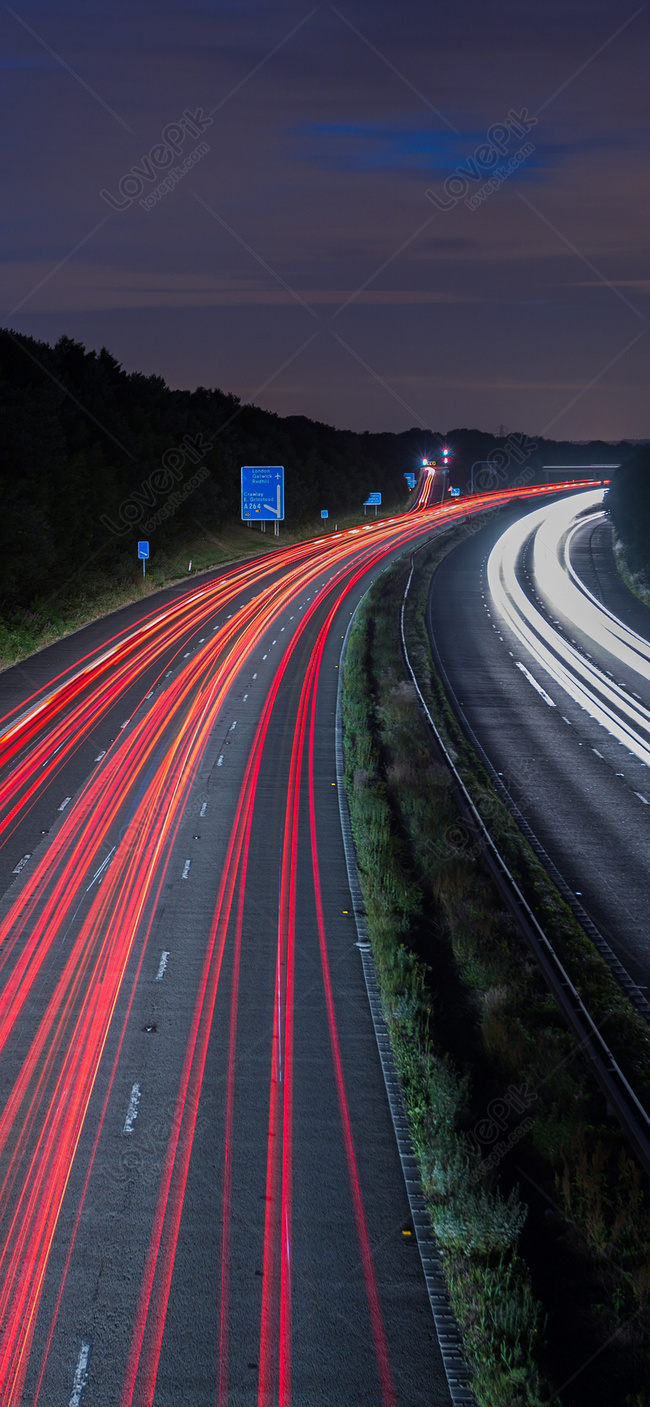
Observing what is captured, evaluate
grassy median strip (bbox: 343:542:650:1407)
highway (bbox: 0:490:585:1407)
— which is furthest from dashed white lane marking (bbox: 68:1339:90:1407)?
grassy median strip (bbox: 343:542:650:1407)

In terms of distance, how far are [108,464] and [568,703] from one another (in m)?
37.9

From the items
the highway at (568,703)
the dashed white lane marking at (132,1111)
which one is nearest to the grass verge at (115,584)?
the highway at (568,703)

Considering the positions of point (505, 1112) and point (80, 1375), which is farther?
point (505, 1112)

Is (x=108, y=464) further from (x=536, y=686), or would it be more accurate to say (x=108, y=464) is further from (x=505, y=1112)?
(x=505, y=1112)

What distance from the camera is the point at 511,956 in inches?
627

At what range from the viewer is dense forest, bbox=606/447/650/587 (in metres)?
67.1

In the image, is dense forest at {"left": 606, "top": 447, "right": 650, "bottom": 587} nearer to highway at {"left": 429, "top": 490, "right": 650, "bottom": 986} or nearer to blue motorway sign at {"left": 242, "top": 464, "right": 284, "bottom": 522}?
highway at {"left": 429, "top": 490, "right": 650, "bottom": 986}

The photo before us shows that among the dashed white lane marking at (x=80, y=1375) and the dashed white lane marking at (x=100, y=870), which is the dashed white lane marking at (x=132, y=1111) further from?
the dashed white lane marking at (x=100, y=870)

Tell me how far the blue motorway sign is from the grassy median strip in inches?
1827

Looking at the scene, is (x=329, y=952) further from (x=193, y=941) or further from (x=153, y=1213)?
(x=153, y=1213)

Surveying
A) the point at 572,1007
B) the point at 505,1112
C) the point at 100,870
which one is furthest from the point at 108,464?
the point at 505,1112

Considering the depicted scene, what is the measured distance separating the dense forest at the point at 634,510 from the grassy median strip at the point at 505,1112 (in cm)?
4580

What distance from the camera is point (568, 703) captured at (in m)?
34.7

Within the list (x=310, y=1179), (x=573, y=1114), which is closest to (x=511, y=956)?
(x=573, y=1114)
